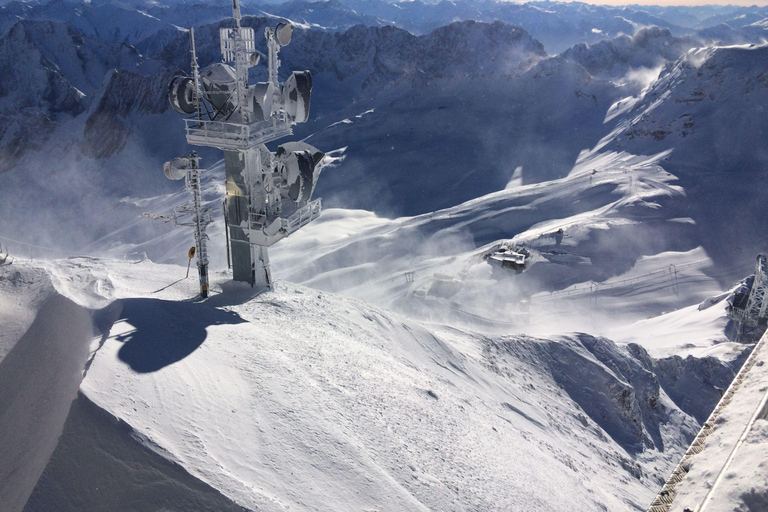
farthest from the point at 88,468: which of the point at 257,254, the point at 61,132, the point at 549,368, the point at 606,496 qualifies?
the point at 61,132

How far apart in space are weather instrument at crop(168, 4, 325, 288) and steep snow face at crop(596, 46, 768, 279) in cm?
3080

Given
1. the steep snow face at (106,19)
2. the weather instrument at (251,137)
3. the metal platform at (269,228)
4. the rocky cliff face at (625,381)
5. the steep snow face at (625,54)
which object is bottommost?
the rocky cliff face at (625,381)

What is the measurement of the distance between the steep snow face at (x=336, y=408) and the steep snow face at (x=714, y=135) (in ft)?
81.3

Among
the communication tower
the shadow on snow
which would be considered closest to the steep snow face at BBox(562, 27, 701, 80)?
the communication tower

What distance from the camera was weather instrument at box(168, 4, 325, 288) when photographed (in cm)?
1653

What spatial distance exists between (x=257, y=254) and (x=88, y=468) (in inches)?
427

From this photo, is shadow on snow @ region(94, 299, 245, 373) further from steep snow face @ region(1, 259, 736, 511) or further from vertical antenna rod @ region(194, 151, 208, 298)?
vertical antenna rod @ region(194, 151, 208, 298)

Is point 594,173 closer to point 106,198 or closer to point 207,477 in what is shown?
point 207,477

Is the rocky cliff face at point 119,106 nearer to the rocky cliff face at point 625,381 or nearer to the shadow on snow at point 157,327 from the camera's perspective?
the rocky cliff face at point 625,381

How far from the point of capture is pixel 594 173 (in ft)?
154

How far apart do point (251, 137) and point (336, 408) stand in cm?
925

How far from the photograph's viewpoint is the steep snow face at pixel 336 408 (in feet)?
27.5

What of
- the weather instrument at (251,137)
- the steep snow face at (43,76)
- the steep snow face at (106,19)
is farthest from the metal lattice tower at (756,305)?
the steep snow face at (106,19)

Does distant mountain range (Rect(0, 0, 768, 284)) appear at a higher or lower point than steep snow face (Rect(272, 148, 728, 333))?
higher
